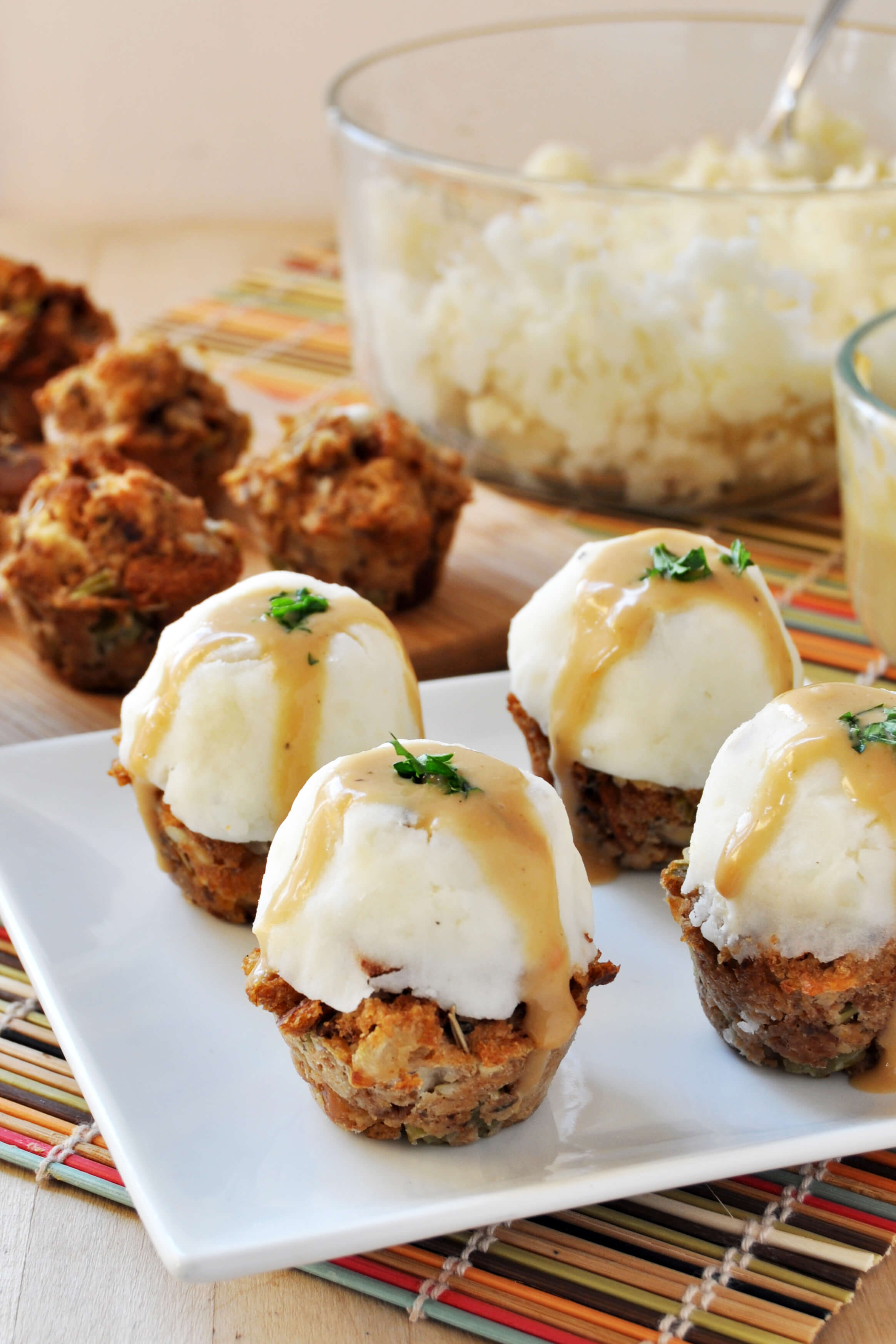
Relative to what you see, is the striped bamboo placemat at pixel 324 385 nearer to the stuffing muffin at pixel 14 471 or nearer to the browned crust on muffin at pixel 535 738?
the stuffing muffin at pixel 14 471

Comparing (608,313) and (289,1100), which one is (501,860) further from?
(608,313)

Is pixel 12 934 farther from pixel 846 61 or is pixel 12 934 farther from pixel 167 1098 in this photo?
pixel 846 61

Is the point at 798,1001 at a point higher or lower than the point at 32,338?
higher

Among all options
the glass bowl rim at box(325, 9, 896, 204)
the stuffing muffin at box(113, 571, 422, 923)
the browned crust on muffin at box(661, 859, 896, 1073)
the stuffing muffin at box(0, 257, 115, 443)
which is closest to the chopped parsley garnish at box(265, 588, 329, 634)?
the stuffing muffin at box(113, 571, 422, 923)

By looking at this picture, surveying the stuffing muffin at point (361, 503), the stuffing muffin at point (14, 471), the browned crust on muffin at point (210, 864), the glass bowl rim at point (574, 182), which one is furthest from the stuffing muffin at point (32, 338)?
the browned crust on muffin at point (210, 864)

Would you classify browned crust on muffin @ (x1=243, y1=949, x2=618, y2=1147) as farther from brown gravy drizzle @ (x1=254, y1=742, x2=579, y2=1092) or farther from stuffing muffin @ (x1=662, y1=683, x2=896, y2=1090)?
stuffing muffin @ (x1=662, y1=683, x2=896, y2=1090)

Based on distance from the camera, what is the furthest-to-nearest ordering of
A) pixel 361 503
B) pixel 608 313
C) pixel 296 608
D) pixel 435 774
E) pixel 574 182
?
pixel 574 182
pixel 608 313
pixel 361 503
pixel 296 608
pixel 435 774

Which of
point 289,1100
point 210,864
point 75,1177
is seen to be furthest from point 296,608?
point 75,1177
